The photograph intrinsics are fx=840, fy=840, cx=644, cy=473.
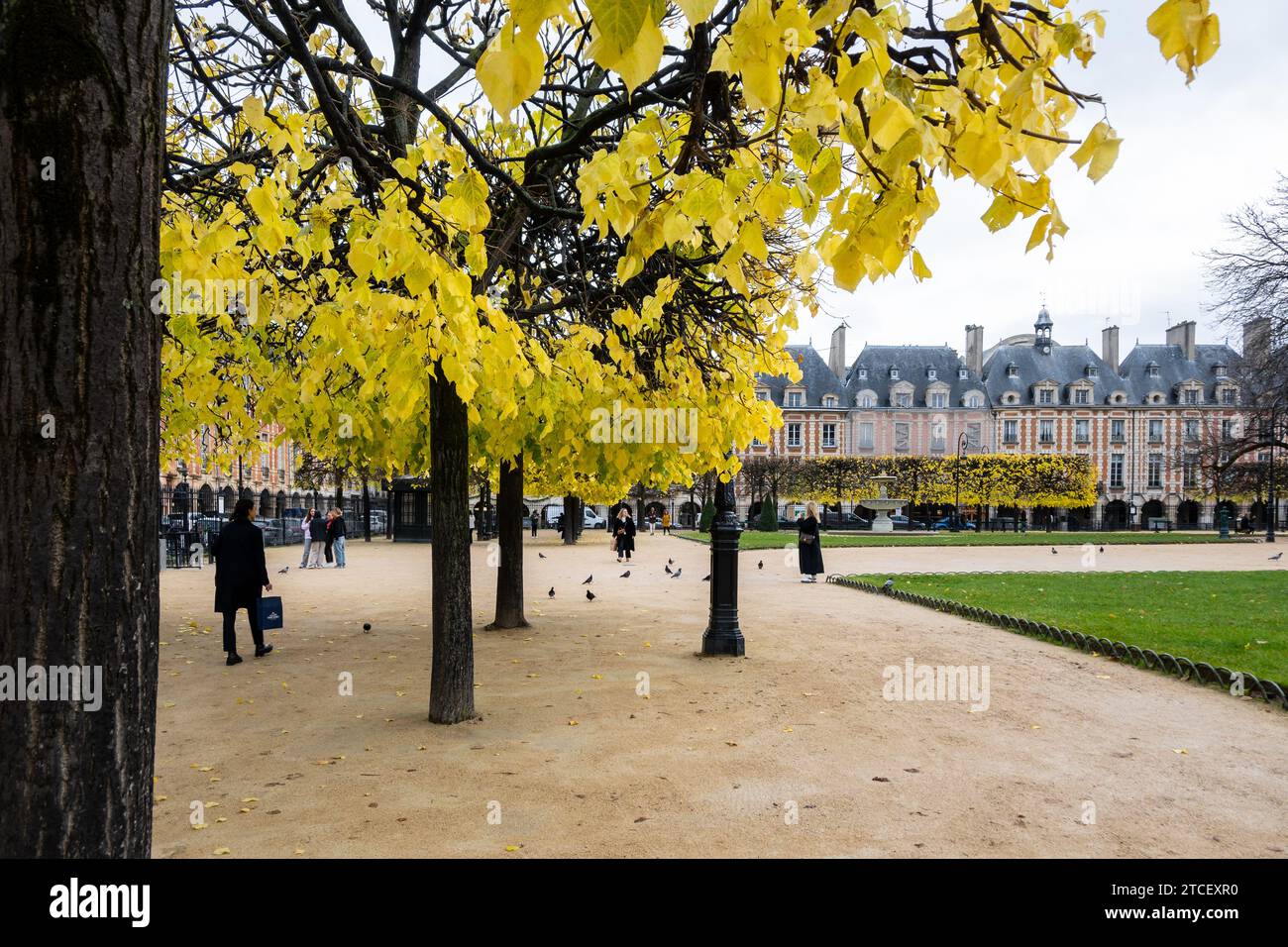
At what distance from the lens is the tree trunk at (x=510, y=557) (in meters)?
12.2

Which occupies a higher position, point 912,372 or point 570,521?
point 912,372

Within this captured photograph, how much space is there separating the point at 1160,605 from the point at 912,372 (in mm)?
63903

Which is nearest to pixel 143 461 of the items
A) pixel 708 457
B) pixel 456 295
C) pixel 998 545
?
pixel 456 295

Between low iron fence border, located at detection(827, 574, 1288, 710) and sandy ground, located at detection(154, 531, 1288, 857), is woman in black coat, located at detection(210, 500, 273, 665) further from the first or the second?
low iron fence border, located at detection(827, 574, 1288, 710)

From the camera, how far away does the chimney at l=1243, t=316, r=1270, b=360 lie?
19.1 m

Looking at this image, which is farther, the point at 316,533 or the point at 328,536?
the point at 316,533

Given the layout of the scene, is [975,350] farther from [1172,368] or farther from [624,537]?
[624,537]

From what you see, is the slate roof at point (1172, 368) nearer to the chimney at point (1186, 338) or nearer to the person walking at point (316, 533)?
the chimney at point (1186, 338)

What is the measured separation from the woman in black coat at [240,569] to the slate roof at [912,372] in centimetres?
6737

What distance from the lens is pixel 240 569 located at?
998 cm

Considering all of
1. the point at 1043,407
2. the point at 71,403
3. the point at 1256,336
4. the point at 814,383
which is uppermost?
the point at 814,383

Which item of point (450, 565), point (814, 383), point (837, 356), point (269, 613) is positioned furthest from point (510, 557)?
point (837, 356)

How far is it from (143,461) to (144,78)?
3.34 ft

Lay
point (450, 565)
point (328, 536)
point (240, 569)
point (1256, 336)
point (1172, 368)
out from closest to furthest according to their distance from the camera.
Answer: point (450, 565) → point (240, 569) → point (1256, 336) → point (328, 536) → point (1172, 368)
